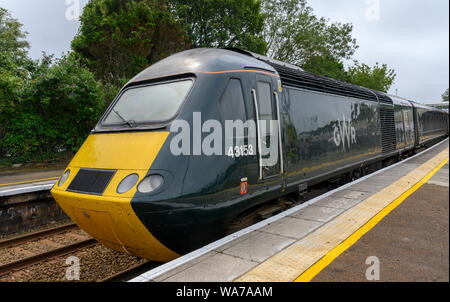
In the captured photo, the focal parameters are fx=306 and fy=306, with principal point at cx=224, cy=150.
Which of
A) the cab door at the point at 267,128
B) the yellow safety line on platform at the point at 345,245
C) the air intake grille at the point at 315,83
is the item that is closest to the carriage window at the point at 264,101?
the cab door at the point at 267,128

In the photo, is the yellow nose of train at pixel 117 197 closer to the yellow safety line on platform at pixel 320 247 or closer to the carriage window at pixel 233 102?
the carriage window at pixel 233 102

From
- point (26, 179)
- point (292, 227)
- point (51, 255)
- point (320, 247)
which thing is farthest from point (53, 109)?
point (320, 247)

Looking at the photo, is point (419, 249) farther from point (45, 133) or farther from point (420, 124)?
point (45, 133)

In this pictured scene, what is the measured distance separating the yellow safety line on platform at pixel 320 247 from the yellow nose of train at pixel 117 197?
1262mm

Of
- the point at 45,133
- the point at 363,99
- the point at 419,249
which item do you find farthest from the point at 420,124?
the point at 45,133

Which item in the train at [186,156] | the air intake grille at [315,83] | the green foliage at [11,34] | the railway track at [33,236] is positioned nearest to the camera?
the train at [186,156]

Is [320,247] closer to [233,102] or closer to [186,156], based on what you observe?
[186,156]

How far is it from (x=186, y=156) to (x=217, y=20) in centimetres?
2074

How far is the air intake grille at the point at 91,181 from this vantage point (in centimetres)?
372

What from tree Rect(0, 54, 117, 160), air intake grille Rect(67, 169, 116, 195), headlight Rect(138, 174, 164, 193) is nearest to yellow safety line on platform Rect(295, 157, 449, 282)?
headlight Rect(138, 174, 164, 193)

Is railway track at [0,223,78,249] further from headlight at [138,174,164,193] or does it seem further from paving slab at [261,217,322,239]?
paving slab at [261,217,322,239]

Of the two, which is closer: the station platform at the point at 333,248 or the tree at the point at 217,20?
the station platform at the point at 333,248

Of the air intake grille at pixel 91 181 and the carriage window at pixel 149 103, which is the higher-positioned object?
the carriage window at pixel 149 103

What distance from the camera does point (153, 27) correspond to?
18984mm
